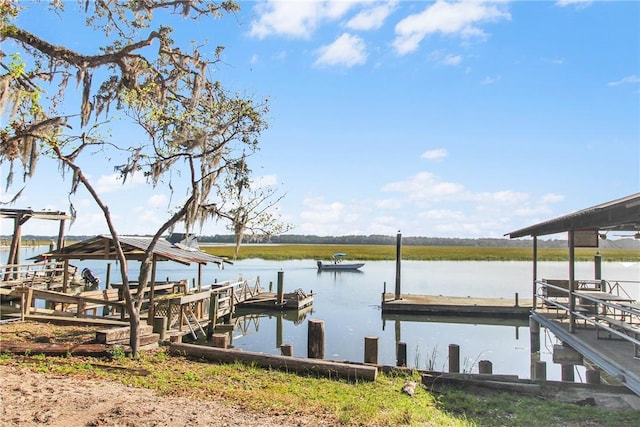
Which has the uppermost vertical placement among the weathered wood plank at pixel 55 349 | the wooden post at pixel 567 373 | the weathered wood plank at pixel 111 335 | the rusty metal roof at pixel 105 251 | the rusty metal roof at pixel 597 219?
the rusty metal roof at pixel 597 219

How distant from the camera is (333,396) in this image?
7.24 metres

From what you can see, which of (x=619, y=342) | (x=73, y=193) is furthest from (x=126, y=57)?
(x=619, y=342)

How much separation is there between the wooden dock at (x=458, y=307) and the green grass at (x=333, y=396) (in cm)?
1478

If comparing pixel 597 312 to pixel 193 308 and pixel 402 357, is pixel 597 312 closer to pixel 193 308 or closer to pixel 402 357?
pixel 402 357

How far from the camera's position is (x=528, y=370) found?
13742 mm

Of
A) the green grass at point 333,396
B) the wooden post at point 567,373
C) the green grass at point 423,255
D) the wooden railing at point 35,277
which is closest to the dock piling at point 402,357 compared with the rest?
the green grass at point 333,396

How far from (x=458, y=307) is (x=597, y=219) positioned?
1441cm

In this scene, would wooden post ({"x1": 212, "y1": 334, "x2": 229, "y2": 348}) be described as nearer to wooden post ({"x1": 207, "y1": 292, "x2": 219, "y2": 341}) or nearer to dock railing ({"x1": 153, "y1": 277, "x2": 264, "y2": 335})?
dock railing ({"x1": 153, "y1": 277, "x2": 264, "y2": 335})

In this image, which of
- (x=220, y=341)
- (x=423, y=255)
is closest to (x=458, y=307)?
(x=220, y=341)

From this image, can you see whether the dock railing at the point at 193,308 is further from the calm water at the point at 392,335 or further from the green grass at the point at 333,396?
the green grass at the point at 333,396

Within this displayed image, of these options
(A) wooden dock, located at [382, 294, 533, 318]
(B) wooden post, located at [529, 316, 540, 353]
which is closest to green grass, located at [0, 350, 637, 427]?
(B) wooden post, located at [529, 316, 540, 353]

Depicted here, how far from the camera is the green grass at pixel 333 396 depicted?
648 cm

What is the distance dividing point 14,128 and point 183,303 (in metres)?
6.00

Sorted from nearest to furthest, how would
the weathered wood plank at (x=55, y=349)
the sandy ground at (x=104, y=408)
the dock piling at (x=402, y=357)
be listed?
1. the sandy ground at (x=104, y=408)
2. the weathered wood plank at (x=55, y=349)
3. the dock piling at (x=402, y=357)
